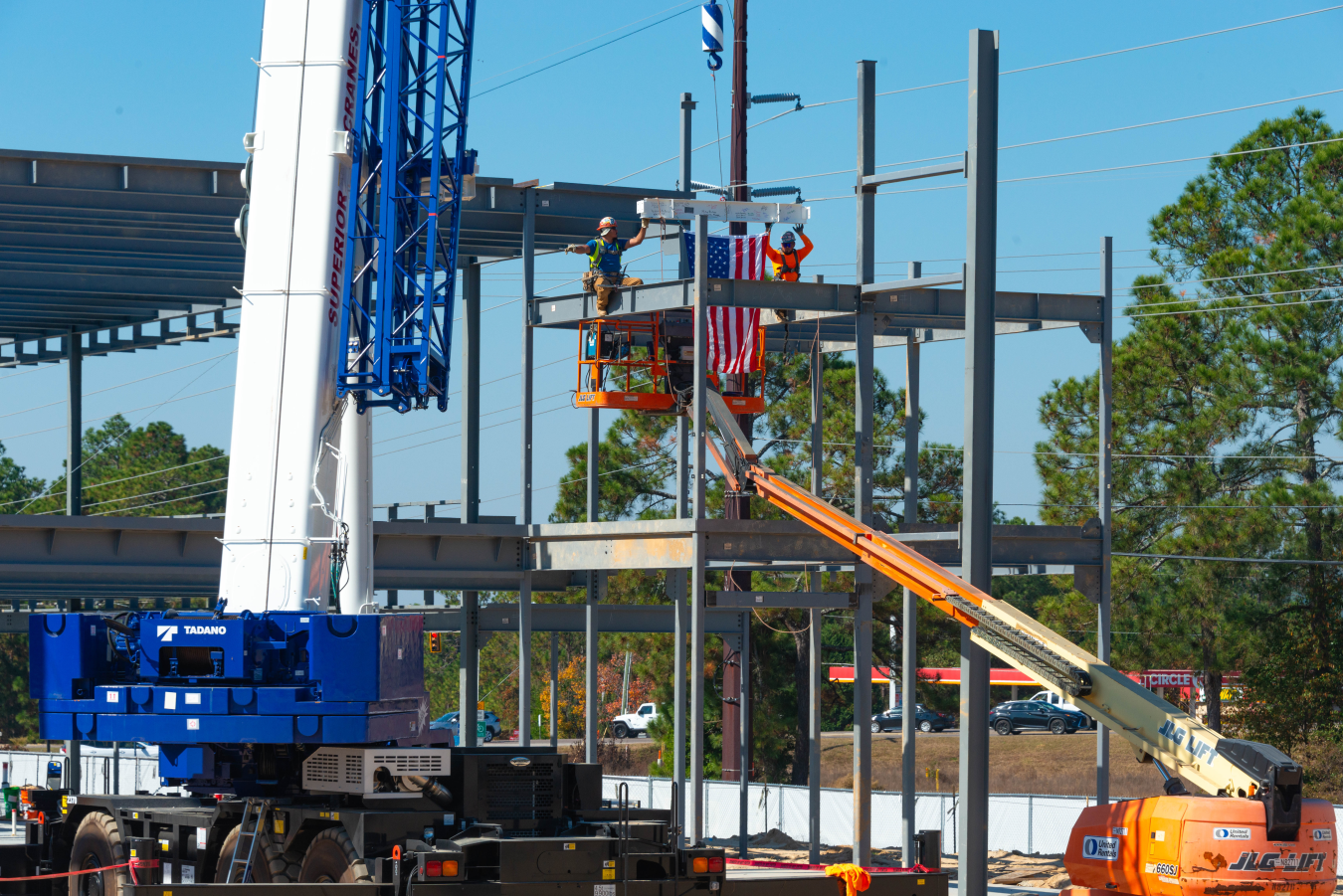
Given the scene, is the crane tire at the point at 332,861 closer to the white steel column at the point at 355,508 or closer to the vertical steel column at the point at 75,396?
the white steel column at the point at 355,508

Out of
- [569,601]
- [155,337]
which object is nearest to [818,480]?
[155,337]

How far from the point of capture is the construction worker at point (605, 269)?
75.0ft

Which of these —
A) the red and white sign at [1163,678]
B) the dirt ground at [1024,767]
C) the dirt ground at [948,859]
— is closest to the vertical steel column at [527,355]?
Answer: the dirt ground at [948,859]

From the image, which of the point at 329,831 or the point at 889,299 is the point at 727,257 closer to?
the point at 889,299

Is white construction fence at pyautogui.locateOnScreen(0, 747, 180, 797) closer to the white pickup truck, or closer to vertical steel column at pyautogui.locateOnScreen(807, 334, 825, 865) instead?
vertical steel column at pyautogui.locateOnScreen(807, 334, 825, 865)

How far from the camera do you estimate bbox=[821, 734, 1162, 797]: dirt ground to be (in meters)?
56.9

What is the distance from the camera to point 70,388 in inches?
1437

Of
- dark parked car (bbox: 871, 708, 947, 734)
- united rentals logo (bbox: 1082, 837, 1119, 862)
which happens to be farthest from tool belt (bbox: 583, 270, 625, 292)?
dark parked car (bbox: 871, 708, 947, 734)

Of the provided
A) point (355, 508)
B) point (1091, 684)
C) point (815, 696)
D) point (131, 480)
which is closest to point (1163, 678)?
point (815, 696)

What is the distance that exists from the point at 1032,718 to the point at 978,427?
4954cm

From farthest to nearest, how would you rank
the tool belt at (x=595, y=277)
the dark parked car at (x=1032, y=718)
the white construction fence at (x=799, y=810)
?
1. the dark parked car at (x=1032, y=718)
2. the white construction fence at (x=799, y=810)
3. the tool belt at (x=595, y=277)

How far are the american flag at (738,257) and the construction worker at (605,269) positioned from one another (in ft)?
3.76

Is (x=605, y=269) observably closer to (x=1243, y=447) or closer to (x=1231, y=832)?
(x=1231, y=832)

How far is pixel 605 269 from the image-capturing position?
23078 millimetres
